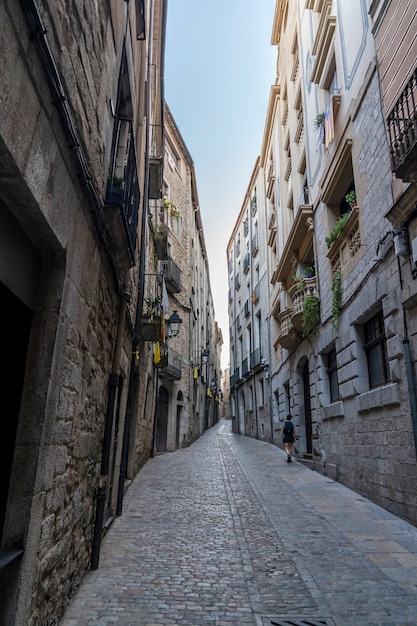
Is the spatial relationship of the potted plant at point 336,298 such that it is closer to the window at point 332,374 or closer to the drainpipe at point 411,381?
the window at point 332,374

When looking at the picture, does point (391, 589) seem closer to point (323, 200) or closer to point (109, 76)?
point (109, 76)

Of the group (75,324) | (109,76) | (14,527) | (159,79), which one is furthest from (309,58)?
(14,527)

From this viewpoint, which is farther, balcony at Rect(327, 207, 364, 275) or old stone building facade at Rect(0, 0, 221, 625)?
balcony at Rect(327, 207, 364, 275)

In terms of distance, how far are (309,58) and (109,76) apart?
10.9 m

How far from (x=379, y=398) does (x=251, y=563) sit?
3419 millimetres

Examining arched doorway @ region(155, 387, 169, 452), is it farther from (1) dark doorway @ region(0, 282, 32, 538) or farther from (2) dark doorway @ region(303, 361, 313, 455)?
(1) dark doorway @ region(0, 282, 32, 538)

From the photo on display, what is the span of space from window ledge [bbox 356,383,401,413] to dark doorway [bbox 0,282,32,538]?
16.9 ft

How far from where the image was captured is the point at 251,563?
14.1 feet

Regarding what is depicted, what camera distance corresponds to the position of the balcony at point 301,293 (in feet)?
37.2

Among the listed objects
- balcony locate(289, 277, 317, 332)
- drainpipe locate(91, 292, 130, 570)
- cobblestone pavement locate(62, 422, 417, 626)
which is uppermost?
balcony locate(289, 277, 317, 332)

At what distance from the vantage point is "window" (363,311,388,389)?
7109 millimetres

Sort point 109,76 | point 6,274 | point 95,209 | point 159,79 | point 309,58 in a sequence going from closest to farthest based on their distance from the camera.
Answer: point 6,274, point 95,209, point 109,76, point 159,79, point 309,58

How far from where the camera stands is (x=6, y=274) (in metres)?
2.31

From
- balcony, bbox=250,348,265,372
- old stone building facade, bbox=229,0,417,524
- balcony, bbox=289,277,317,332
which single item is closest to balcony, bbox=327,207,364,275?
old stone building facade, bbox=229,0,417,524
